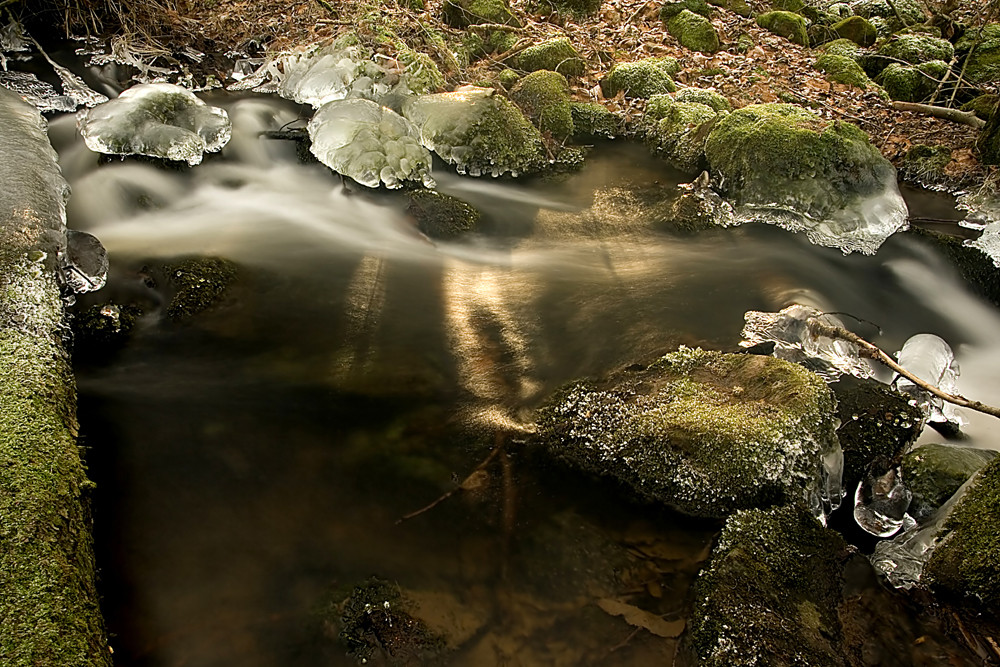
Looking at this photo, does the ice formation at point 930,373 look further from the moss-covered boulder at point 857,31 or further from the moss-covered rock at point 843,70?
the moss-covered boulder at point 857,31

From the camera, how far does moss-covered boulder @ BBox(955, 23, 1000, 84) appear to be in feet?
27.5

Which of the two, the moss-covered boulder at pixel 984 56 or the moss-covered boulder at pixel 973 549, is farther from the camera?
the moss-covered boulder at pixel 984 56

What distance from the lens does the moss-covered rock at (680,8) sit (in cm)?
1023

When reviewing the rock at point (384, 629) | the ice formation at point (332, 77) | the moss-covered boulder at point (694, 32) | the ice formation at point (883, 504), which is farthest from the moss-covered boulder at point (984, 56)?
the rock at point (384, 629)

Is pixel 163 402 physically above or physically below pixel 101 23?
below

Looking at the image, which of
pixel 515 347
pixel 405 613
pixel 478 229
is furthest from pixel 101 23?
pixel 405 613

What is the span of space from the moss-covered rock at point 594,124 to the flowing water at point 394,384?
128cm

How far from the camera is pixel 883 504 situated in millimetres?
3357

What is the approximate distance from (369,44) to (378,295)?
471 centimetres

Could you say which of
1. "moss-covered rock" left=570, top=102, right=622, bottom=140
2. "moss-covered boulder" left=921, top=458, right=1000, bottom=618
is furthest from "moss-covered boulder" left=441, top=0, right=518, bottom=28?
"moss-covered boulder" left=921, top=458, right=1000, bottom=618

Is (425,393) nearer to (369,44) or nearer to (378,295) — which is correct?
(378,295)

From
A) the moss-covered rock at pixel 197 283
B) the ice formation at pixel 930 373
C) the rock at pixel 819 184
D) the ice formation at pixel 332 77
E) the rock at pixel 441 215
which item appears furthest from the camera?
the ice formation at pixel 332 77

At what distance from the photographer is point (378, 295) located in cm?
482

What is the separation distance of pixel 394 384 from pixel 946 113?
7922 millimetres
